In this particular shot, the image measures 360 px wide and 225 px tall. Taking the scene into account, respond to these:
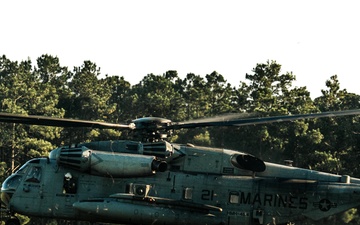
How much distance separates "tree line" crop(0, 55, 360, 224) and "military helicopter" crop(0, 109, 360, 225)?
10.3m

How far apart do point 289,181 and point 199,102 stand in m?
65.2

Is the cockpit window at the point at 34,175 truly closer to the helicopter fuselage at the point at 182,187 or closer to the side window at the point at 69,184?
the helicopter fuselage at the point at 182,187

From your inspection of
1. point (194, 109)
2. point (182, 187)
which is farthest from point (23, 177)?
point (194, 109)

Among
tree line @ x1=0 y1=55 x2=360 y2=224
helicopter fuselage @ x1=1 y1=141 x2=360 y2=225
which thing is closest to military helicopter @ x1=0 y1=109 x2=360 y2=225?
helicopter fuselage @ x1=1 y1=141 x2=360 y2=225

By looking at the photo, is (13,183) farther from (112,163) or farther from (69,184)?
(112,163)

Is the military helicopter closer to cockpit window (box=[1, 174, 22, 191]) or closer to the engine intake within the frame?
the engine intake

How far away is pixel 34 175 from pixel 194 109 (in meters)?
62.7

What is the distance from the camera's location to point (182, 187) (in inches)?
977

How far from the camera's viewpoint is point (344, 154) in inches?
2356

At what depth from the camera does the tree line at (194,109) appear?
59.2 m

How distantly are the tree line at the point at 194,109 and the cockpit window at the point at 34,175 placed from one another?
49.9 feet

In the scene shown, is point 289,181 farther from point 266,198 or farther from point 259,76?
point 259,76

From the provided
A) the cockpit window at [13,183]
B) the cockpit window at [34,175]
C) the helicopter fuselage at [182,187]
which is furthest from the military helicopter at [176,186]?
the cockpit window at [13,183]

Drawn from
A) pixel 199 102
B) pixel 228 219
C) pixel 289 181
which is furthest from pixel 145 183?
pixel 199 102
